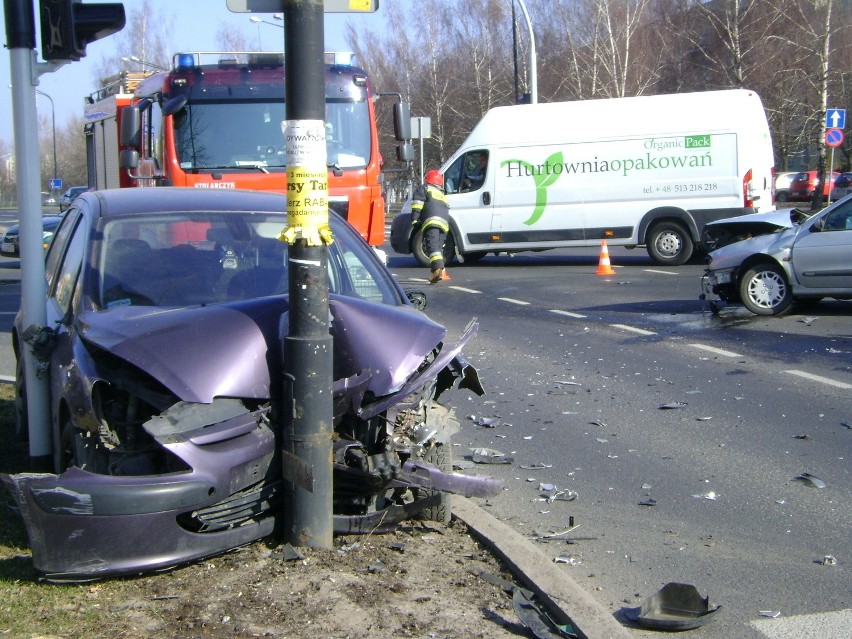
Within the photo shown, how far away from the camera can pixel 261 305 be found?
4.48 m

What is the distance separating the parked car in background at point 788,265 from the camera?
39.4 feet

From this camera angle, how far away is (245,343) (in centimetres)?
425

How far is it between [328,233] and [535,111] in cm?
1629

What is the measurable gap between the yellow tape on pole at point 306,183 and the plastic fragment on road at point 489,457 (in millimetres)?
2572

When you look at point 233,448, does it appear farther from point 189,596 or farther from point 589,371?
point 589,371

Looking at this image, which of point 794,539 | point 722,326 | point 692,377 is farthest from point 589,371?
point 794,539

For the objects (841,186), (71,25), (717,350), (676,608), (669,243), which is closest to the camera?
(676,608)

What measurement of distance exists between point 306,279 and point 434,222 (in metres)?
13.3

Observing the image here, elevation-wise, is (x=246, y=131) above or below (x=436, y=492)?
above

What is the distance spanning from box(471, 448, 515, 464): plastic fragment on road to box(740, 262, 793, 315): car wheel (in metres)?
6.87

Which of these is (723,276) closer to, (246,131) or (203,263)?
(246,131)

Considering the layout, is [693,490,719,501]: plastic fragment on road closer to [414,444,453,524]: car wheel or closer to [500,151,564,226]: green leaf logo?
[414,444,453,524]: car wheel

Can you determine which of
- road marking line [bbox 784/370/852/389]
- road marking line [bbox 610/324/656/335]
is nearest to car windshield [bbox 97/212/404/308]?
road marking line [bbox 784/370/852/389]

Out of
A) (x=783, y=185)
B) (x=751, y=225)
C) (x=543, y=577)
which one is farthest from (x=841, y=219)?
(x=783, y=185)
